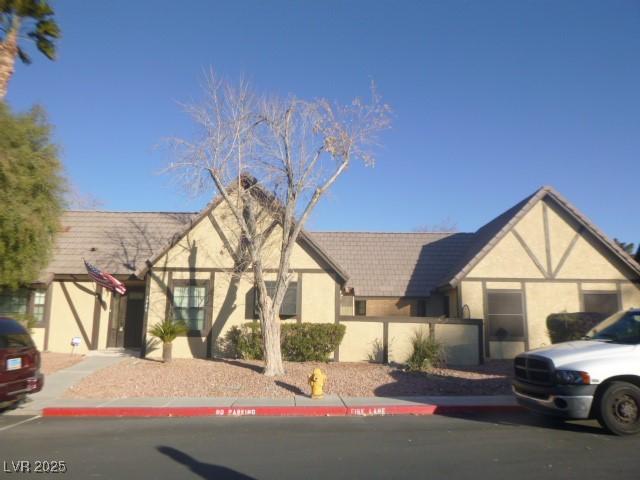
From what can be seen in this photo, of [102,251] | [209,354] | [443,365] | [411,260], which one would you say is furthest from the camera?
[411,260]

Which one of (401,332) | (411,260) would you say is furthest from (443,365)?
(411,260)

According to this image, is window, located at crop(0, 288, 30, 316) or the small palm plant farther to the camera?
window, located at crop(0, 288, 30, 316)

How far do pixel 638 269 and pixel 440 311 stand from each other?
6805mm

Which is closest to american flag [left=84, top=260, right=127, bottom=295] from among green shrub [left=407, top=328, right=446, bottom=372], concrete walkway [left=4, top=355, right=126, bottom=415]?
concrete walkway [left=4, top=355, right=126, bottom=415]

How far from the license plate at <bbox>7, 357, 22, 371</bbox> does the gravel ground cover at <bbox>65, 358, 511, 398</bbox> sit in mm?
2444

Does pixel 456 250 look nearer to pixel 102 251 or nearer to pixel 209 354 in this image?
pixel 209 354

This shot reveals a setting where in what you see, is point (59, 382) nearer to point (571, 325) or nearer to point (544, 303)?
point (571, 325)

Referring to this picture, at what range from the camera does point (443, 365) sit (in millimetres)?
14758

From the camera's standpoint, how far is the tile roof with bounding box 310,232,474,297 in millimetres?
19625

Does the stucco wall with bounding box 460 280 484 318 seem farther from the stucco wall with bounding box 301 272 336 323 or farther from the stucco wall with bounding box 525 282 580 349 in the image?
the stucco wall with bounding box 301 272 336 323

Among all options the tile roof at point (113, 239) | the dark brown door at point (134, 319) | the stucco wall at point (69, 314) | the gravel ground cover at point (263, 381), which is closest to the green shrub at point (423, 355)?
the gravel ground cover at point (263, 381)

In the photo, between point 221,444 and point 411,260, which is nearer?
point 221,444

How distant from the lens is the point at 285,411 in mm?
9562

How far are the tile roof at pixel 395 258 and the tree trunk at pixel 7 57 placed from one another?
11.2 metres
